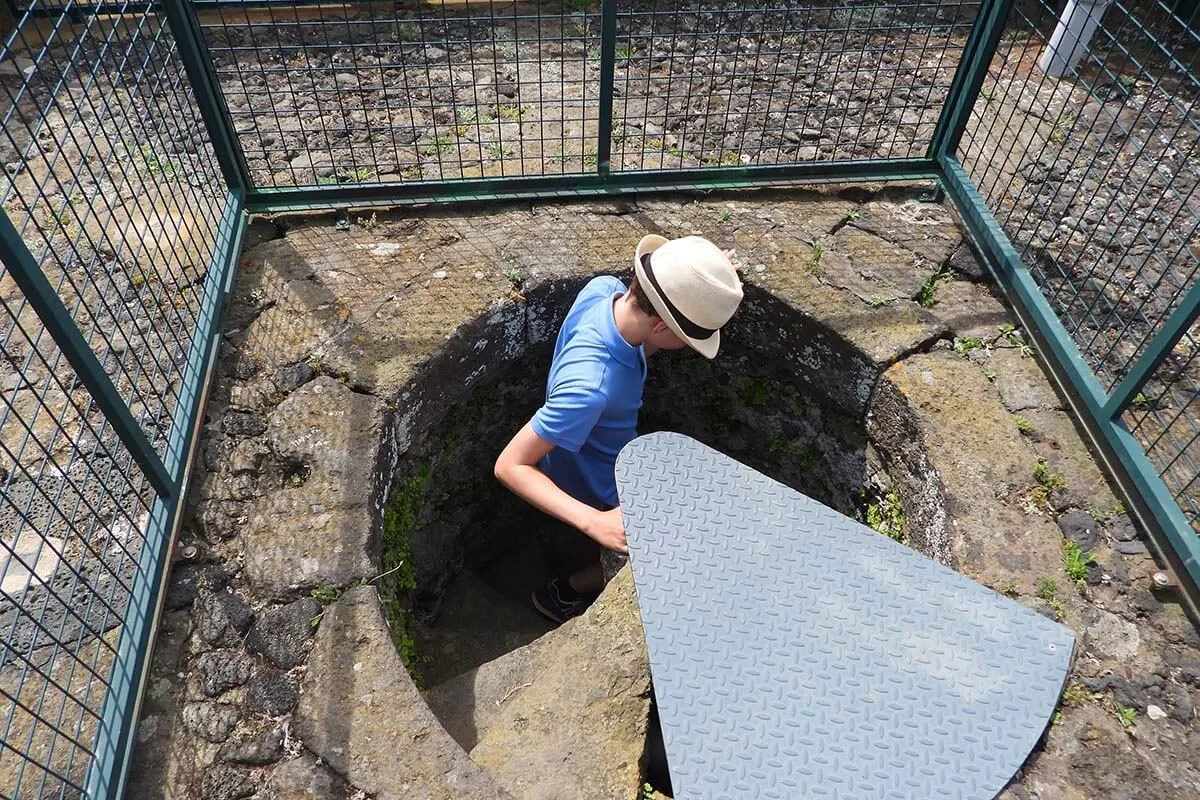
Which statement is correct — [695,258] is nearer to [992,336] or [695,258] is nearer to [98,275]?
[992,336]

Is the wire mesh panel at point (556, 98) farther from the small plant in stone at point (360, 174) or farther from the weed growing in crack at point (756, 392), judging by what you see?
the weed growing in crack at point (756, 392)

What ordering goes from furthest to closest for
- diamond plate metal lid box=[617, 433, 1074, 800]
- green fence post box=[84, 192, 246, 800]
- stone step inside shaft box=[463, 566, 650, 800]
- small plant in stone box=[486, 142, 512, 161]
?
small plant in stone box=[486, 142, 512, 161], stone step inside shaft box=[463, 566, 650, 800], green fence post box=[84, 192, 246, 800], diamond plate metal lid box=[617, 433, 1074, 800]

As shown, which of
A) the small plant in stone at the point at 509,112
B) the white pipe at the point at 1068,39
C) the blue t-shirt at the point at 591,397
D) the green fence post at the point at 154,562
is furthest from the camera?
the white pipe at the point at 1068,39

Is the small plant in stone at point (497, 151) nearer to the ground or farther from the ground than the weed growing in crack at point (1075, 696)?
farther from the ground

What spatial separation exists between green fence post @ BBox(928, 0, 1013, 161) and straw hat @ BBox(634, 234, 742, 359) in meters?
1.86

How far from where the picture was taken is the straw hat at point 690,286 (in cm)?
288

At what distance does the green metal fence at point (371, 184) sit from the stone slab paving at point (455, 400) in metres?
0.12

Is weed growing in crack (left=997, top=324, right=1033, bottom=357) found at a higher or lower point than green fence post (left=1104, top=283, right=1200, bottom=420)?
lower

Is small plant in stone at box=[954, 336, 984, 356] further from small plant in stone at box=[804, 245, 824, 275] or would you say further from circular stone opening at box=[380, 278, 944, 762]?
small plant in stone at box=[804, 245, 824, 275]

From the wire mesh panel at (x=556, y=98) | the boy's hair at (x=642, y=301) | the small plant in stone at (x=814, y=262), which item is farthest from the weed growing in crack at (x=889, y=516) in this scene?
the wire mesh panel at (x=556, y=98)

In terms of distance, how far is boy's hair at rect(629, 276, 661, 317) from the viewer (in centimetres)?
301

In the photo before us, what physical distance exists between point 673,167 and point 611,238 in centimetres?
65

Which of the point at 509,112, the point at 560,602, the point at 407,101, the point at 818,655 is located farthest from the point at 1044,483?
the point at 407,101

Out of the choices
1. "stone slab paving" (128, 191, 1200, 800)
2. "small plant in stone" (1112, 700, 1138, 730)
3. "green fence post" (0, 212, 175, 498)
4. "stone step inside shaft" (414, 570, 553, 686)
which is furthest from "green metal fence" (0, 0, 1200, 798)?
"stone step inside shaft" (414, 570, 553, 686)
